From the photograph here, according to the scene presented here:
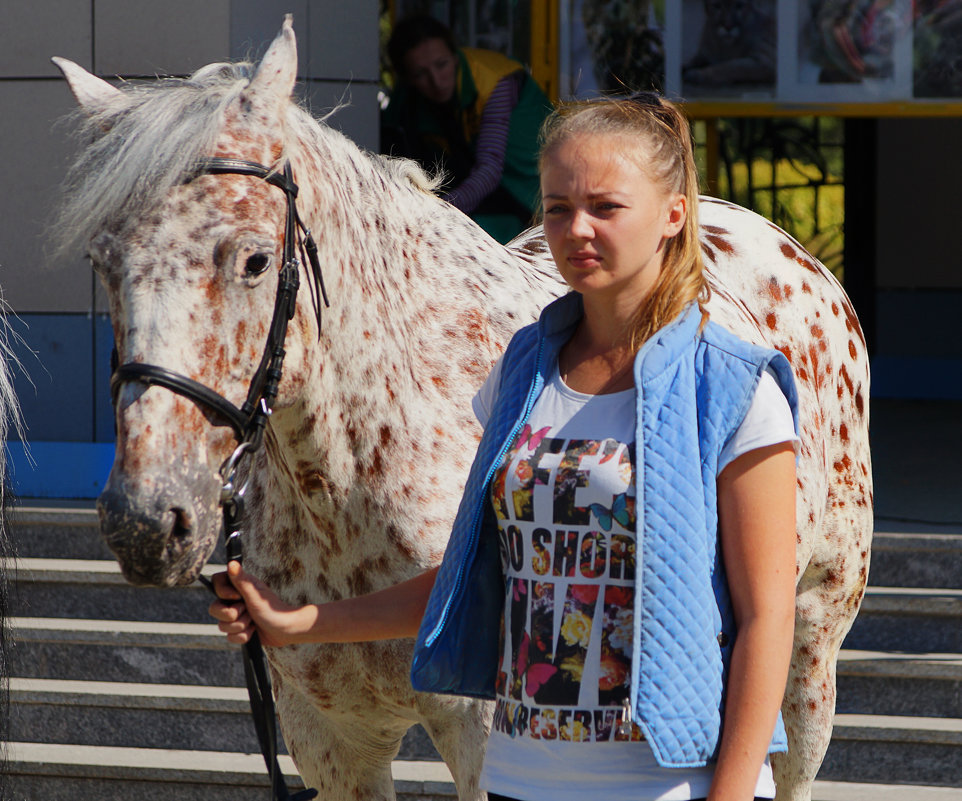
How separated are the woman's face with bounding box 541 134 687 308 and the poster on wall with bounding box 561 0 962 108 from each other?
4.75 m

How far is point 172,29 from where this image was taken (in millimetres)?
5645

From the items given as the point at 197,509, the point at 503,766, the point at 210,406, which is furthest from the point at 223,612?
the point at 503,766

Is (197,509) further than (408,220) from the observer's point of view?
No

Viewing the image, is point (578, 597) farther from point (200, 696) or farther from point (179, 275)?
point (200, 696)

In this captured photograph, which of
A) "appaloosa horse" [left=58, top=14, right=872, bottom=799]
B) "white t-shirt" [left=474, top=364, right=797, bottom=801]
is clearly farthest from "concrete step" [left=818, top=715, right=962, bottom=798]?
"white t-shirt" [left=474, top=364, right=797, bottom=801]

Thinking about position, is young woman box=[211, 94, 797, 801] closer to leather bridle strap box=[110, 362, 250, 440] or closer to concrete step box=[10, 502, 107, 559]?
leather bridle strap box=[110, 362, 250, 440]

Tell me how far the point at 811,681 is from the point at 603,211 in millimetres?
2120

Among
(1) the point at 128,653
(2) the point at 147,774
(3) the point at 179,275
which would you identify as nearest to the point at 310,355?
(3) the point at 179,275

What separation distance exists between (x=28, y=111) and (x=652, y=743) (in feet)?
17.2

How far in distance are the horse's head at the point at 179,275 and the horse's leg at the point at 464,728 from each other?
687 mm

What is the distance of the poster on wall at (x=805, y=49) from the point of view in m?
6.24

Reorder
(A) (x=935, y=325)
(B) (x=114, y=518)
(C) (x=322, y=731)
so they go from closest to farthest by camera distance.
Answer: (B) (x=114, y=518) → (C) (x=322, y=731) → (A) (x=935, y=325)

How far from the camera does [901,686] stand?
4.17 m

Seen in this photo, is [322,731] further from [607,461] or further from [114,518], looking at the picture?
[607,461]
